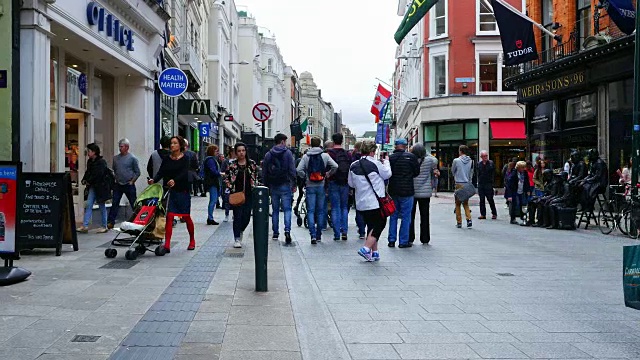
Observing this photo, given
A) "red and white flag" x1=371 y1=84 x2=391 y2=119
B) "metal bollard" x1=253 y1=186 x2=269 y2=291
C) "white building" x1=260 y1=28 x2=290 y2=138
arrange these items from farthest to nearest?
"white building" x1=260 y1=28 x2=290 y2=138, "red and white flag" x1=371 y1=84 x2=391 y2=119, "metal bollard" x1=253 y1=186 x2=269 y2=291

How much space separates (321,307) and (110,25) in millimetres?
10069

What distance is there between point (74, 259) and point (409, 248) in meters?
5.31

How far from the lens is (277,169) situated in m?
11.4

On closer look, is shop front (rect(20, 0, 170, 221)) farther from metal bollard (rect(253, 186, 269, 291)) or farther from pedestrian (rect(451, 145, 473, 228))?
pedestrian (rect(451, 145, 473, 228))

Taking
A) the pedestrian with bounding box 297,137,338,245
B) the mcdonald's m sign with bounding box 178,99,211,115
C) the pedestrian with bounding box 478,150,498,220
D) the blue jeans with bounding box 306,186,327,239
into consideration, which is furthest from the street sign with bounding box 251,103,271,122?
the mcdonald's m sign with bounding box 178,99,211,115

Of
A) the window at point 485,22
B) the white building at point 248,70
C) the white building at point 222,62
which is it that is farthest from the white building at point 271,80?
the window at point 485,22

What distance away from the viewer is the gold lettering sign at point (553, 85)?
19.7 meters

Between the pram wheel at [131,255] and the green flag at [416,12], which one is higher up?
the green flag at [416,12]

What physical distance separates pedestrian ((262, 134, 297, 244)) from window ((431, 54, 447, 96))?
2848cm

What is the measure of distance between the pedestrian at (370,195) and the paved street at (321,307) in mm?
337

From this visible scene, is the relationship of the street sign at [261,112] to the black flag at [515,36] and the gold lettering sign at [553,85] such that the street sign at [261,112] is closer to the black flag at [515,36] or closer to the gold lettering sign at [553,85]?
the black flag at [515,36]

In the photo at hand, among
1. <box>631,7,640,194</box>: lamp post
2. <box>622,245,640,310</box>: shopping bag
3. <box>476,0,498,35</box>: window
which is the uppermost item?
<box>476,0,498,35</box>: window

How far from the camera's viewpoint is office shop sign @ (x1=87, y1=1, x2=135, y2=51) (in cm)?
1287

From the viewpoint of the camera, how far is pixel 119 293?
6707 millimetres
